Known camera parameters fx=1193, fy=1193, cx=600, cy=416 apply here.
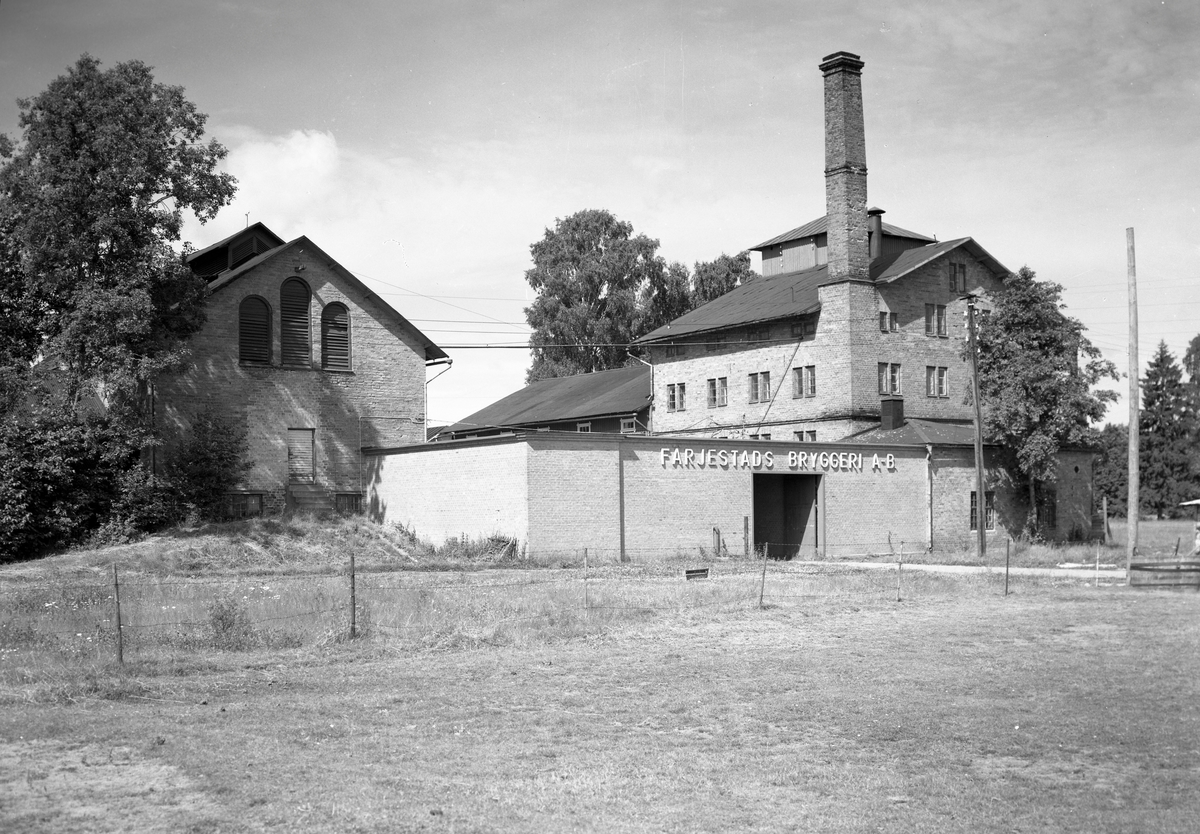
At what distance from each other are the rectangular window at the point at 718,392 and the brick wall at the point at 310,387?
52.5 ft

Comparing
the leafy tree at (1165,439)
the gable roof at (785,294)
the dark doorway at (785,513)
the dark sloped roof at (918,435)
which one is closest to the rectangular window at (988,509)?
the dark sloped roof at (918,435)

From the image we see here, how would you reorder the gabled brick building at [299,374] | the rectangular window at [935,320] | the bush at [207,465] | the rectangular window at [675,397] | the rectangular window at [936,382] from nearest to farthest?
1. the bush at [207,465]
2. the gabled brick building at [299,374]
3. the rectangular window at [936,382]
4. the rectangular window at [935,320]
5. the rectangular window at [675,397]

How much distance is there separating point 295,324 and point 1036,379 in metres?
30.0

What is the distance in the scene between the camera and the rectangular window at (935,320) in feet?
180

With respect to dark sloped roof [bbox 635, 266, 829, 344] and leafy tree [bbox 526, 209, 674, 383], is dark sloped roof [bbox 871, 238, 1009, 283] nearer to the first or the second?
dark sloped roof [bbox 635, 266, 829, 344]

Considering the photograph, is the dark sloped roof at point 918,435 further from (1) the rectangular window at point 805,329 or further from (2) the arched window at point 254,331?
(2) the arched window at point 254,331

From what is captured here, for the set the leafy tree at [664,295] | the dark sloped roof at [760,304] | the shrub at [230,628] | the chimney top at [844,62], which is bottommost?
the shrub at [230,628]

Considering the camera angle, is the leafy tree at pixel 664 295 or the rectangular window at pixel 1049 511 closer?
the rectangular window at pixel 1049 511

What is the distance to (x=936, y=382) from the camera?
5491cm

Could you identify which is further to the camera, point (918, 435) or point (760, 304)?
point (760, 304)

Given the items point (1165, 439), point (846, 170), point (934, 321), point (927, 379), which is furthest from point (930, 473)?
point (1165, 439)

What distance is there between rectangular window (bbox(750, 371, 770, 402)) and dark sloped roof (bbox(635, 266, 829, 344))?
8.26 ft

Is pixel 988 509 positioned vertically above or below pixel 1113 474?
below

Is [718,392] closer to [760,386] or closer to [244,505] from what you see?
[760,386]
